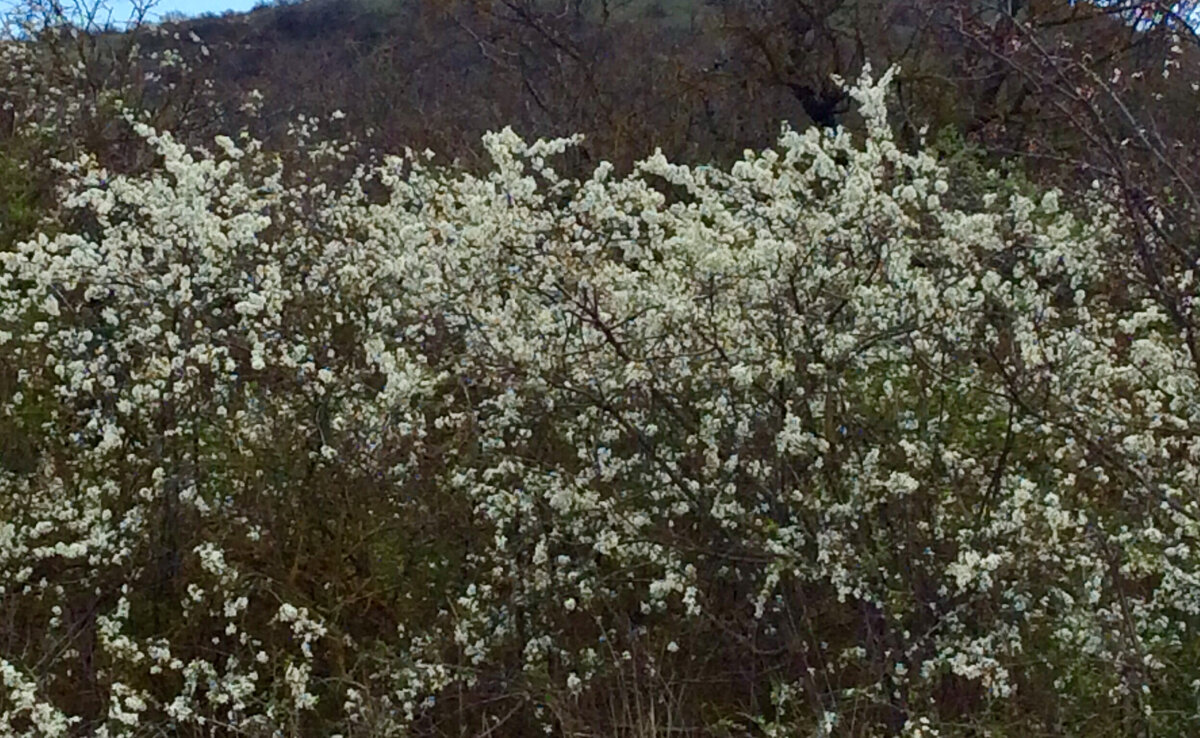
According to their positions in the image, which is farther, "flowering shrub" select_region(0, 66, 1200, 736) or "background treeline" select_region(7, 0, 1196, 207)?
"background treeline" select_region(7, 0, 1196, 207)

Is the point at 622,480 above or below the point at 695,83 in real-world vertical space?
below

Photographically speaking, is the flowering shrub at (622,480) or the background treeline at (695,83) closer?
the flowering shrub at (622,480)

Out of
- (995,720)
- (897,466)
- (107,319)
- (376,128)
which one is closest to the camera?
(995,720)

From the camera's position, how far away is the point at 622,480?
4.33m

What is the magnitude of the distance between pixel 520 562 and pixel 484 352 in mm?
724

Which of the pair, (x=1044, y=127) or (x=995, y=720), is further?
(x=1044, y=127)

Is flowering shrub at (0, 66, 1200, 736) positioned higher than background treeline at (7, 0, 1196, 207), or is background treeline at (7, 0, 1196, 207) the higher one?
background treeline at (7, 0, 1196, 207)

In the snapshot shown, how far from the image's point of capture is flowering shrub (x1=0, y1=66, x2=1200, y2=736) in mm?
3910

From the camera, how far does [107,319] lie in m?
4.54

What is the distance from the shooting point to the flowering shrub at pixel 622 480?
3.91 m

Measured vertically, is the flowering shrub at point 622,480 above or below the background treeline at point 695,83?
below

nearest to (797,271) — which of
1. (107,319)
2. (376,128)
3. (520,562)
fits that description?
(520,562)

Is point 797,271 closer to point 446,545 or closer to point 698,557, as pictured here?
point 698,557

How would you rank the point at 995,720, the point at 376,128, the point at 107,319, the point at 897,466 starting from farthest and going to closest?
the point at 376,128 < the point at 107,319 < the point at 897,466 < the point at 995,720
